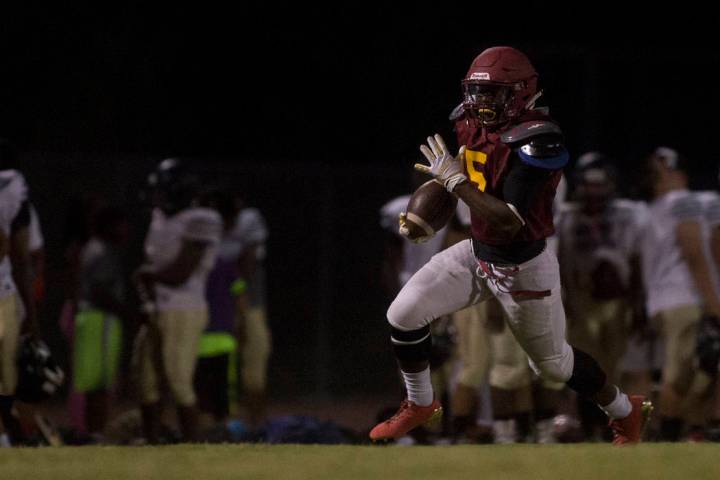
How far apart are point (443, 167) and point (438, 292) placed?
60cm

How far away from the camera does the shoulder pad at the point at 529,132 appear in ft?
23.1

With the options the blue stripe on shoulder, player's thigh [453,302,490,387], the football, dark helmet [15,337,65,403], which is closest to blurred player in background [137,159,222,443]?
dark helmet [15,337,65,403]

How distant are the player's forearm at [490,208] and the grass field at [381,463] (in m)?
0.98

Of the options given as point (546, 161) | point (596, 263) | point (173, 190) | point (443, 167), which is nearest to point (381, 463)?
point (443, 167)

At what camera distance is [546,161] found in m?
6.96

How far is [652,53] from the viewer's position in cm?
2227

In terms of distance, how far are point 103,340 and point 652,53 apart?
1277cm

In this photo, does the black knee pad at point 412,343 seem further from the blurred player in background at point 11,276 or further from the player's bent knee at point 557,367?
the blurred player in background at point 11,276

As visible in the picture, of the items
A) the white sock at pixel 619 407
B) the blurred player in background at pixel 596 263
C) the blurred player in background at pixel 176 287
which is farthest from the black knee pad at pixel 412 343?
the blurred player in background at pixel 596 263

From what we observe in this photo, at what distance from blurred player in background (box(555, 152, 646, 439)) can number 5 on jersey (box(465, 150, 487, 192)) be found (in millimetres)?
3022

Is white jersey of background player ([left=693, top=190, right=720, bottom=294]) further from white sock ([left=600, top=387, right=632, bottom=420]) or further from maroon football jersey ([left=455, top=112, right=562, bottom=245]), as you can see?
maroon football jersey ([left=455, top=112, right=562, bottom=245])

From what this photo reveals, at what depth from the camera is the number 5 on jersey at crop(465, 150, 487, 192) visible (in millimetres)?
7230

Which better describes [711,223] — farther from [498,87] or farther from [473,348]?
[498,87]

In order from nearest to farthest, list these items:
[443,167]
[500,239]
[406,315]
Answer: [443,167] → [500,239] → [406,315]
